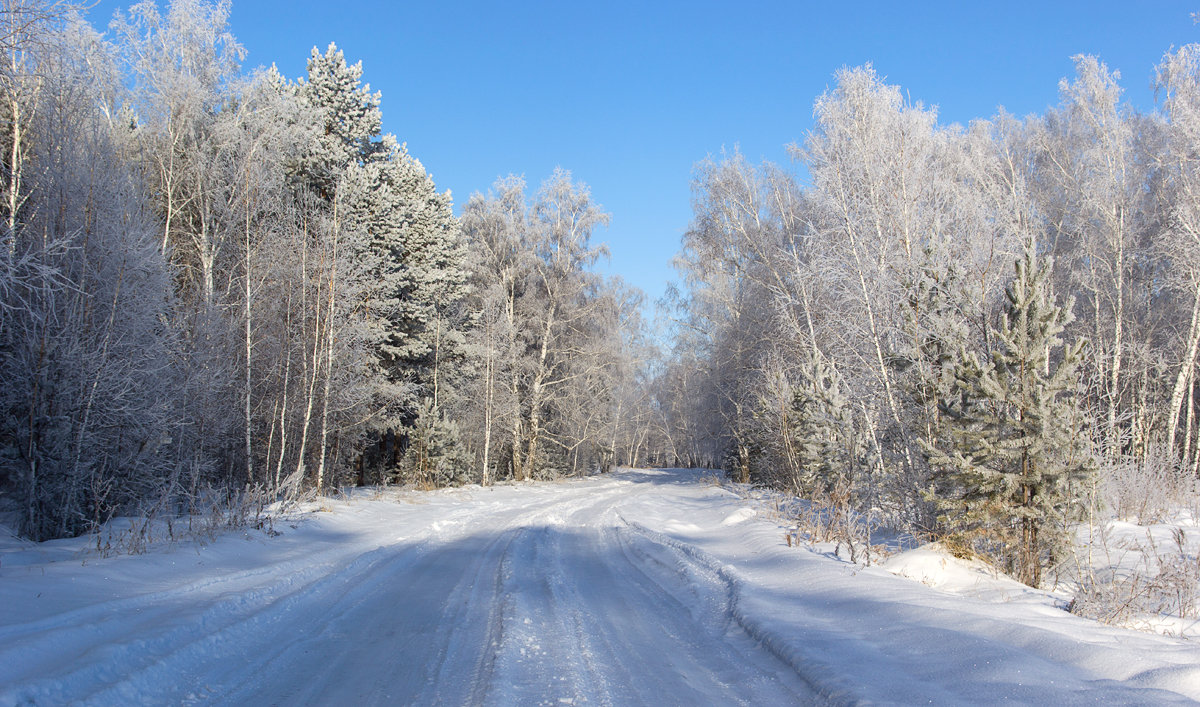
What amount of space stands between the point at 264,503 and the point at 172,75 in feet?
37.1

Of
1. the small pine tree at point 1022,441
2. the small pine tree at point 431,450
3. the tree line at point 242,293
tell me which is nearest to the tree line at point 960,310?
the small pine tree at point 1022,441

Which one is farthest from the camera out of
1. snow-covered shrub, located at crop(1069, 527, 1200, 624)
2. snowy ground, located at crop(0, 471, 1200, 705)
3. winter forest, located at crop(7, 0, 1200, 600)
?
winter forest, located at crop(7, 0, 1200, 600)

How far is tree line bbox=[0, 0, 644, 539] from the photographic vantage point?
29.3 ft

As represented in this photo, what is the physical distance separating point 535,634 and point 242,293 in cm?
1413

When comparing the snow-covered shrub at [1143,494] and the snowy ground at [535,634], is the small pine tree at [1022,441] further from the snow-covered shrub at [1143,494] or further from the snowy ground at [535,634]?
the snow-covered shrub at [1143,494]

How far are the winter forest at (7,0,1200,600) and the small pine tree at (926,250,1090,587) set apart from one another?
5 centimetres

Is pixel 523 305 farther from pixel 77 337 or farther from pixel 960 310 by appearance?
pixel 960 310

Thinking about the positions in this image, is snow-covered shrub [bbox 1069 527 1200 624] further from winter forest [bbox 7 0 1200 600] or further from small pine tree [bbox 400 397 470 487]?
small pine tree [bbox 400 397 470 487]

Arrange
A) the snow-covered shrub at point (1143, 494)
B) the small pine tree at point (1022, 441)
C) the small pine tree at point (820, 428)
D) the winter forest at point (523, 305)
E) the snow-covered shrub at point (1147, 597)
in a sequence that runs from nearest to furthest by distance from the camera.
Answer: the snow-covered shrub at point (1147, 597), the small pine tree at point (1022, 441), the winter forest at point (523, 305), the snow-covered shrub at point (1143, 494), the small pine tree at point (820, 428)

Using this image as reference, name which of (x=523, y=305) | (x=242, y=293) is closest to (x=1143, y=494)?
(x=242, y=293)

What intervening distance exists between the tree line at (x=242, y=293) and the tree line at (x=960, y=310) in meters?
9.11

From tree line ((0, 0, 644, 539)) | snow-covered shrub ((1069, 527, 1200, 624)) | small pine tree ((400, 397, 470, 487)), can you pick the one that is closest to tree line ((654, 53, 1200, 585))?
snow-covered shrub ((1069, 527, 1200, 624))

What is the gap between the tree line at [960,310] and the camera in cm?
732

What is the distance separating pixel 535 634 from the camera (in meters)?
5.02
